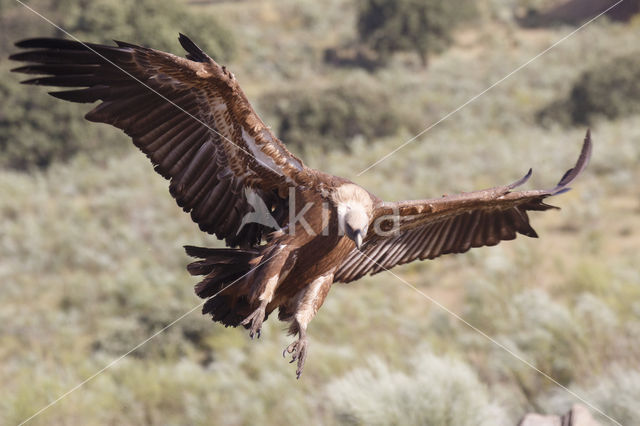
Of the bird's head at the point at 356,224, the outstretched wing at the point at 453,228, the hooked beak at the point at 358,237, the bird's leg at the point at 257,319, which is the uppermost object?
the bird's head at the point at 356,224

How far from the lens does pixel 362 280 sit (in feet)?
41.8

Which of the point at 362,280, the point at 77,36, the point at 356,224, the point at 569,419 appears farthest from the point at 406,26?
the point at 356,224

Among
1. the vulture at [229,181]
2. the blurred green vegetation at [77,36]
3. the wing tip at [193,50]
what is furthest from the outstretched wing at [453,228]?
the blurred green vegetation at [77,36]

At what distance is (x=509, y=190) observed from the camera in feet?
16.9

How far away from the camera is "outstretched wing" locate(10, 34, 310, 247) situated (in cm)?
393

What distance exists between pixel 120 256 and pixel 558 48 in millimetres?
24282

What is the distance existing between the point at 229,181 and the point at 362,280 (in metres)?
8.52

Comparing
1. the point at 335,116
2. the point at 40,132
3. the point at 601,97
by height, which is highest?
the point at 40,132

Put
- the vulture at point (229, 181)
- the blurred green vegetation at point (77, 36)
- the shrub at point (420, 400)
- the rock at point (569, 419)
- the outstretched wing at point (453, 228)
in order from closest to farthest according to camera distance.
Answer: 1. the vulture at point (229, 181)
2. the outstretched wing at point (453, 228)
3. the rock at point (569, 419)
4. the shrub at point (420, 400)
5. the blurred green vegetation at point (77, 36)

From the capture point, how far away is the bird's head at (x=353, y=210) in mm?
3896

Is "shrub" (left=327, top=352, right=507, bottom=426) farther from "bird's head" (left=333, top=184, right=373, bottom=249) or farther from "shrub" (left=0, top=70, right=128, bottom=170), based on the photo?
"shrub" (left=0, top=70, right=128, bottom=170)

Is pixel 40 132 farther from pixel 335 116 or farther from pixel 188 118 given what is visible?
pixel 188 118

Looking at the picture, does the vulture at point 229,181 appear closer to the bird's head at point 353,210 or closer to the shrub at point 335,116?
the bird's head at point 353,210

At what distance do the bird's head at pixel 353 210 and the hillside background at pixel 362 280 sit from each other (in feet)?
10.3
